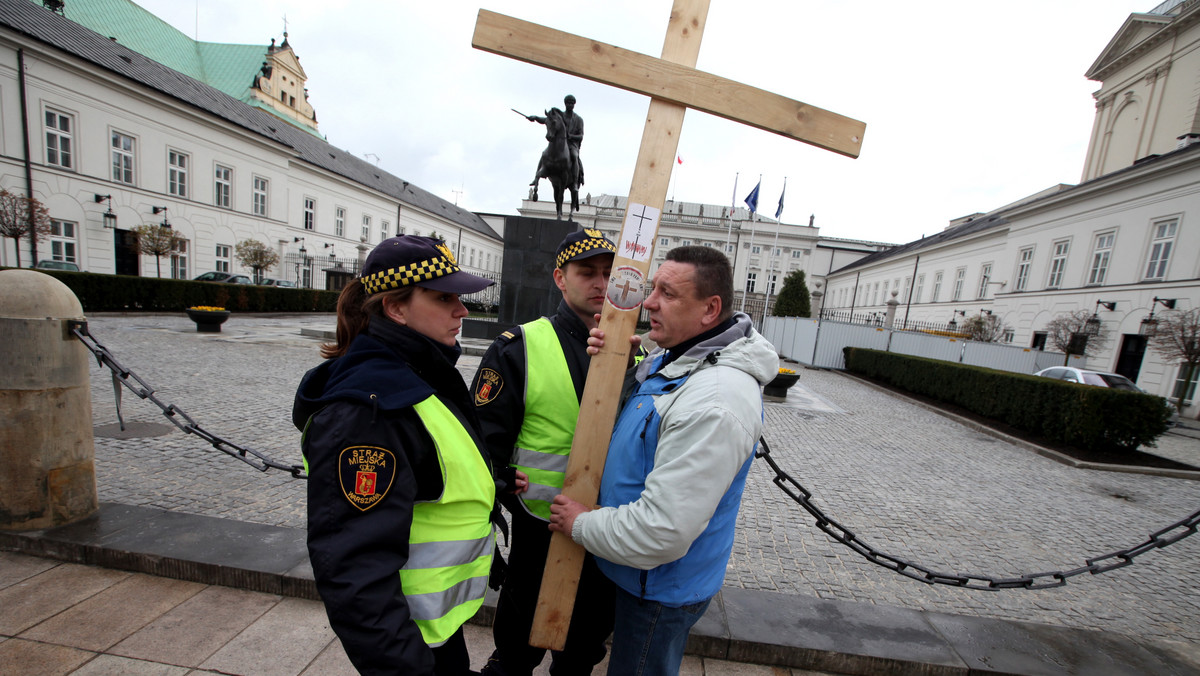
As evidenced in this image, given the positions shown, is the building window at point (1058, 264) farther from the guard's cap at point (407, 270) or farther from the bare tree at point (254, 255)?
the bare tree at point (254, 255)

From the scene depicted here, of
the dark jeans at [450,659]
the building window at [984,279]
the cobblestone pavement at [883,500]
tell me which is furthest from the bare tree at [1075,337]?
the dark jeans at [450,659]

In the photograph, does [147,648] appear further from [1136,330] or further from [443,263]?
[1136,330]

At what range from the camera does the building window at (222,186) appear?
26.4 m

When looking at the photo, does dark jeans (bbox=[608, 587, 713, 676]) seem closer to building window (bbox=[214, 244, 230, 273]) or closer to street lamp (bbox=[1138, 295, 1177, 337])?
street lamp (bbox=[1138, 295, 1177, 337])

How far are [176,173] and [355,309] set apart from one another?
3176cm

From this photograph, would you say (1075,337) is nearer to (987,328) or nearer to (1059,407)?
(987,328)

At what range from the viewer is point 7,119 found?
17656mm

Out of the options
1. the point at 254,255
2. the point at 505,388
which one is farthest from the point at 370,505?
the point at 254,255

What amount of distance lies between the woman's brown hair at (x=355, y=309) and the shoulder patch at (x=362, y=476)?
17.1 inches

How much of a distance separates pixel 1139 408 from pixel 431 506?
1221cm

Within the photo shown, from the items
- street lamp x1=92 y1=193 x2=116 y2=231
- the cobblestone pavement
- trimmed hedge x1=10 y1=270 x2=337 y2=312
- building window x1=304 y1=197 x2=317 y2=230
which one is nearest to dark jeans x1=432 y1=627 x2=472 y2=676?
the cobblestone pavement

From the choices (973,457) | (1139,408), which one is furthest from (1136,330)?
(973,457)

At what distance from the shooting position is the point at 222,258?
2683 cm

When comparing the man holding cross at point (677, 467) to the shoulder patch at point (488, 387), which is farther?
the shoulder patch at point (488, 387)
